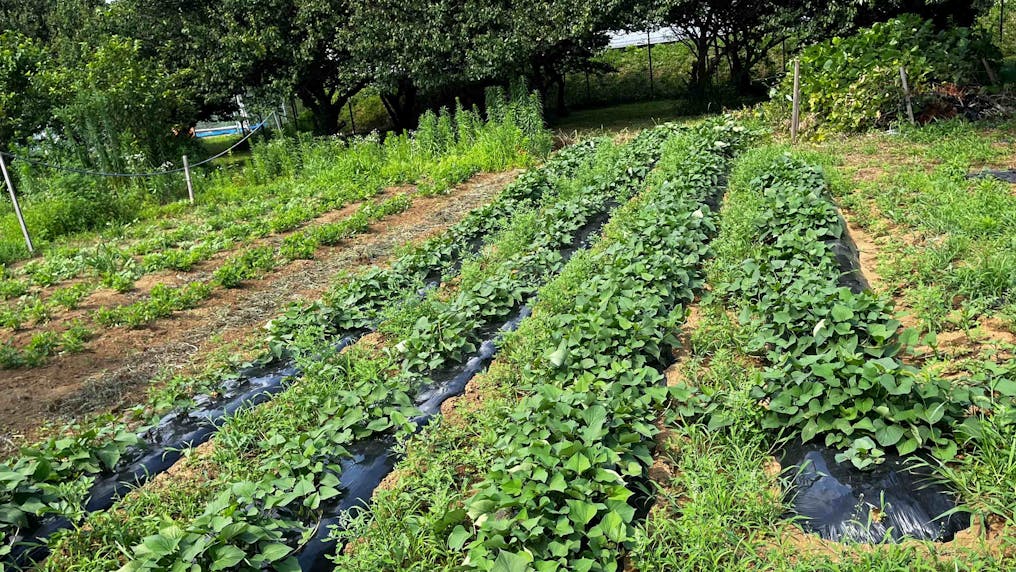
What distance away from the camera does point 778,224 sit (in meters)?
5.38

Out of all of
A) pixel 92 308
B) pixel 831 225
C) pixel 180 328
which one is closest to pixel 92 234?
pixel 92 308

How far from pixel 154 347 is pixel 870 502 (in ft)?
16.7

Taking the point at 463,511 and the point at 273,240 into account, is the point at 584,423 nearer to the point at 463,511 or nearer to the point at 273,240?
the point at 463,511

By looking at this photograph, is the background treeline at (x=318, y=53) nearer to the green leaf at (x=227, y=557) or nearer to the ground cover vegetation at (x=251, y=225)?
the ground cover vegetation at (x=251, y=225)

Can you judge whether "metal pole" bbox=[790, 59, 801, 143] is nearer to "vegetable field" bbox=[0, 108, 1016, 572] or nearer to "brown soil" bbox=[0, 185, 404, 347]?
"vegetable field" bbox=[0, 108, 1016, 572]

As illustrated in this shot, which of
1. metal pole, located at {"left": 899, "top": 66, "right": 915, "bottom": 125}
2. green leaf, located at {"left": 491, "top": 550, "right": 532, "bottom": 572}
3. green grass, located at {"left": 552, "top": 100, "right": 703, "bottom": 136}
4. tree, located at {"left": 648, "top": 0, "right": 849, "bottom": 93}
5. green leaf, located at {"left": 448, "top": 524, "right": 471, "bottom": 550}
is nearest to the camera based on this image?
green leaf, located at {"left": 491, "top": 550, "right": 532, "bottom": 572}

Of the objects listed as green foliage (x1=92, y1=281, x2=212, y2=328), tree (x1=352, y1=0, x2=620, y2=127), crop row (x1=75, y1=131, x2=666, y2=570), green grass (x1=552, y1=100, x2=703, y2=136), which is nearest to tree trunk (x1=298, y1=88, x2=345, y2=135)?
tree (x1=352, y1=0, x2=620, y2=127)

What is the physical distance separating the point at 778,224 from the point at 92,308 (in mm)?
6230

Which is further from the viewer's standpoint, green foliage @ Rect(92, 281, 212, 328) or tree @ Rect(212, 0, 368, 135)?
tree @ Rect(212, 0, 368, 135)

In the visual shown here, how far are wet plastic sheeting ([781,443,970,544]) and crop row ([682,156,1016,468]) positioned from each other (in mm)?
79

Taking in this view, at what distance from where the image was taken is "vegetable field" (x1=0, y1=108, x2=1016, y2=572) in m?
2.57

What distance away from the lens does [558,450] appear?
8.87ft

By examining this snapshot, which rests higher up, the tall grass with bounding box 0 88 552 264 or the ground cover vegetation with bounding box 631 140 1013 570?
the tall grass with bounding box 0 88 552 264

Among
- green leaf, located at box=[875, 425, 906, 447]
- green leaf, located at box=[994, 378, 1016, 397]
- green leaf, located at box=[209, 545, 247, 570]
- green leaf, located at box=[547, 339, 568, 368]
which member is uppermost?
green leaf, located at box=[547, 339, 568, 368]
